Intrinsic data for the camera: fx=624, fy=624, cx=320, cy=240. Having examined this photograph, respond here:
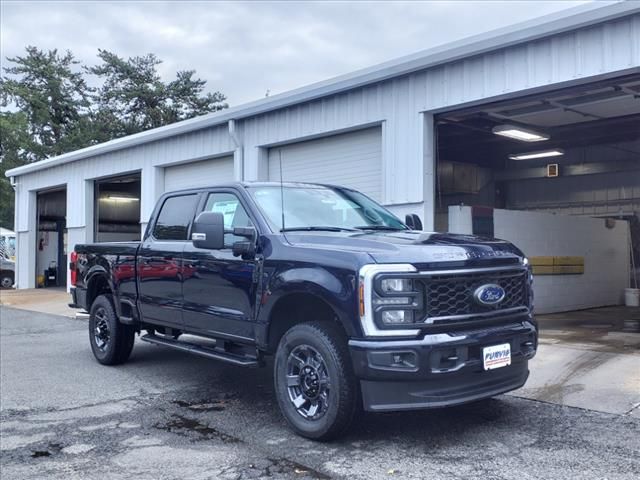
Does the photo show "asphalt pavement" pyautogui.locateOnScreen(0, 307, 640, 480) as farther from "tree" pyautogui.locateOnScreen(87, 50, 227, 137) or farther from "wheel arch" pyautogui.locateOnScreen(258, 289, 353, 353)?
"tree" pyautogui.locateOnScreen(87, 50, 227, 137)

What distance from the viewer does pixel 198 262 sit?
239 inches

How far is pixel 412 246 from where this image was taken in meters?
4.62

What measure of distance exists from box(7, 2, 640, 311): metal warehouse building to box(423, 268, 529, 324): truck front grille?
15.7 ft

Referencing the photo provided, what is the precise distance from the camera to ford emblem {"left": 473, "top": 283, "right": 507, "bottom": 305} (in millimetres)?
4645

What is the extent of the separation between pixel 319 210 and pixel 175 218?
1.84 m

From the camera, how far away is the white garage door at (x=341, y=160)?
1156 cm

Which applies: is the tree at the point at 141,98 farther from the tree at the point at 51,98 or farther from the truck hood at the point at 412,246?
the truck hood at the point at 412,246

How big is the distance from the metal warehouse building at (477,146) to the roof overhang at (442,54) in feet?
0.07

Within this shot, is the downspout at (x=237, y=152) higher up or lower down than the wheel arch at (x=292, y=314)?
higher up

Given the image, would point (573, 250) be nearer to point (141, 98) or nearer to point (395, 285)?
point (395, 285)

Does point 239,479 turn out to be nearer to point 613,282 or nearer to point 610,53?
point 610,53

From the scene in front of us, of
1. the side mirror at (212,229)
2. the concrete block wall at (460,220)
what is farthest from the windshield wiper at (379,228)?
the concrete block wall at (460,220)

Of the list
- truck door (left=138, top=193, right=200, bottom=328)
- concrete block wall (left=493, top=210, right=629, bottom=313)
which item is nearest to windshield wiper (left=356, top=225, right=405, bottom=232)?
truck door (left=138, top=193, right=200, bottom=328)

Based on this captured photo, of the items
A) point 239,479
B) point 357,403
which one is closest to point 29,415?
point 239,479
